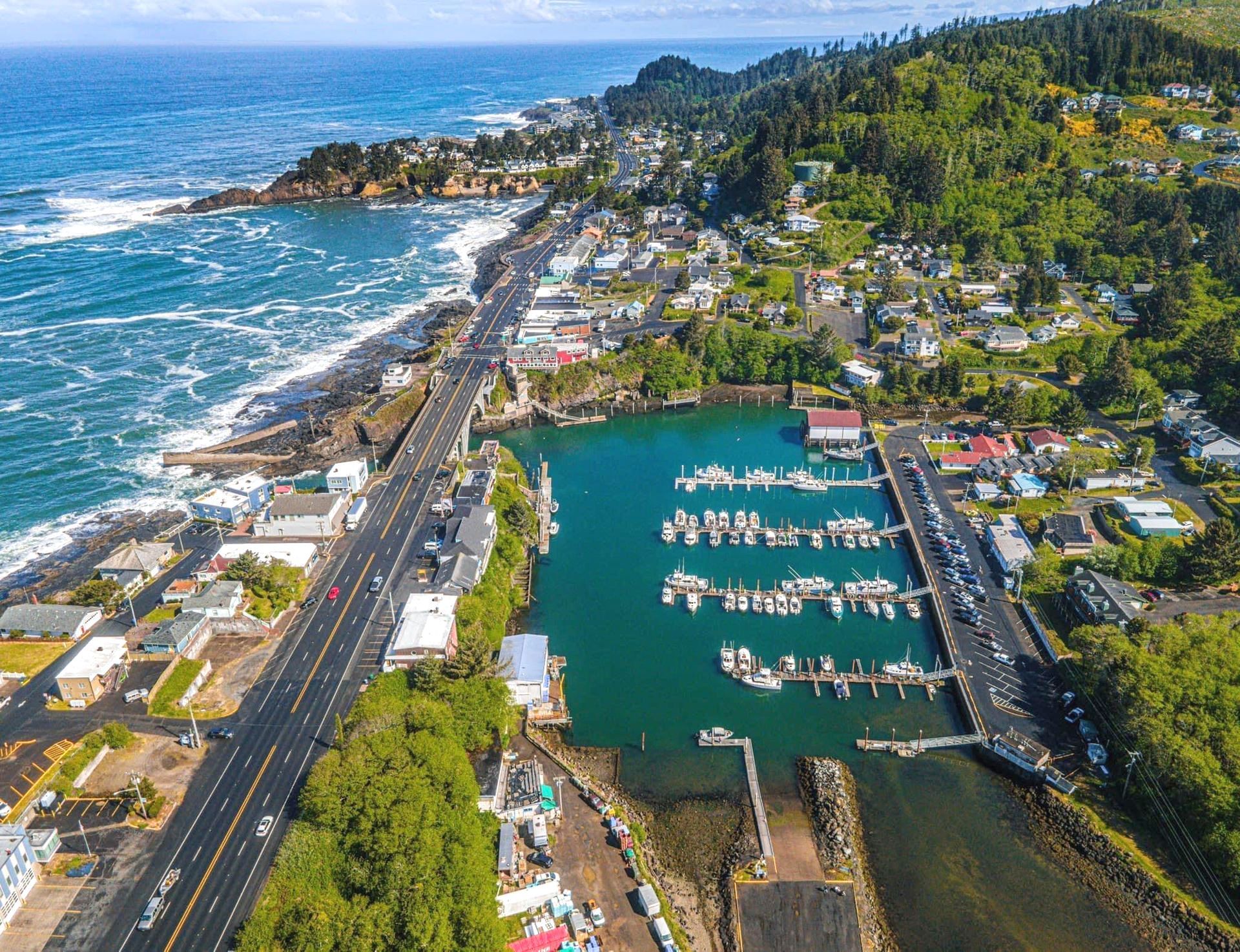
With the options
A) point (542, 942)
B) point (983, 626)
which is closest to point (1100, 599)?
point (983, 626)

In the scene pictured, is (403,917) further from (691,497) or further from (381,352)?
(381,352)

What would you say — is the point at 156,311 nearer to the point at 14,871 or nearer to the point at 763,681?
the point at 14,871

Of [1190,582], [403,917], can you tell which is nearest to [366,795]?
[403,917]

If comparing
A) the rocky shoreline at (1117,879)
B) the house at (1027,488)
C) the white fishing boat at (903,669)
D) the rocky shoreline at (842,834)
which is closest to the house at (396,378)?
the white fishing boat at (903,669)

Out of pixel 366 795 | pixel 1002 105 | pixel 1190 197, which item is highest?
pixel 1002 105

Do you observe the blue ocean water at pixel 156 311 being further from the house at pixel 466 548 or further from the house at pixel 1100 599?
the house at pixel 1100 599

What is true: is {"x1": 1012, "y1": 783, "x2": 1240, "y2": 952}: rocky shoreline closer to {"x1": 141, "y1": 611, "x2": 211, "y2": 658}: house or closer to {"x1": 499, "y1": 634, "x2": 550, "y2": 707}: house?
{"x1": 499, "y1": 634, "x2": 550, "y2": 707}: house
